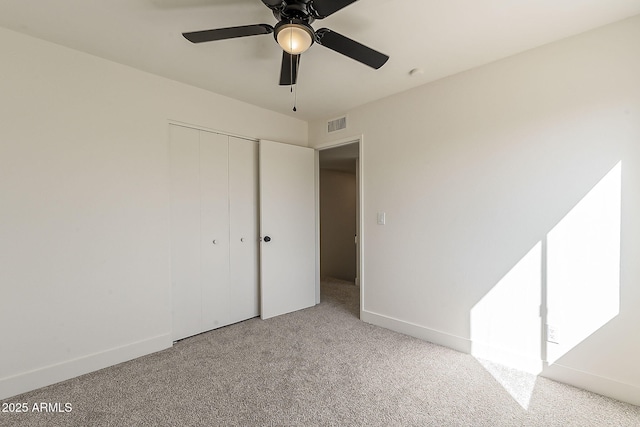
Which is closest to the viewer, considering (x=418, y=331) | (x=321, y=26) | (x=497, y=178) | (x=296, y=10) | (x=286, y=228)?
(x=296, y=10)

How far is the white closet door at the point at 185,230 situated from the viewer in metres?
2.66

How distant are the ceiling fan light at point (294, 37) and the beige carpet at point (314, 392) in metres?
2.11

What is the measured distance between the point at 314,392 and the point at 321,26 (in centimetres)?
245

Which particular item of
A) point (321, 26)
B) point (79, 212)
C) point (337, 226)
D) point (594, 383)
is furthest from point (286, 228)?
point (594, 383)

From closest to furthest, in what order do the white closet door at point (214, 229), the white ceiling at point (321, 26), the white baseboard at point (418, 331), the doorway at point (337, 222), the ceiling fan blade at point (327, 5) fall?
1. the ceiling fan blade at point (327, 5)
2. the white ceiling at point (321, 26)
3. the white baseboard at point (418, 331)
4. the white closet door at point (214, 229)
5. the doorway at point (337, 222)

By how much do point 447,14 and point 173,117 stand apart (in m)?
2.37

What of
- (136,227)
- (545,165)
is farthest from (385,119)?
(136,227)

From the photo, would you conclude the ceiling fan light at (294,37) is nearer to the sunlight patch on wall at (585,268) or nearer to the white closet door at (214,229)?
the white closet door at (214,229)

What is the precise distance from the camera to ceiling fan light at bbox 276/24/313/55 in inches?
57.2

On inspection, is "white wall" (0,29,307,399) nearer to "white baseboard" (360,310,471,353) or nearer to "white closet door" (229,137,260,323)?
"white closet door" (229,137,260,323)

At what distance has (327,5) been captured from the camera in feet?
4.37

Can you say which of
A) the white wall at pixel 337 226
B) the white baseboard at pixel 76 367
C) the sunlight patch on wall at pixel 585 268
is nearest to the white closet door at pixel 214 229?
the white baseboard at pixel 76 367

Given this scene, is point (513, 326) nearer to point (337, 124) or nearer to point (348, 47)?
point (348, 47)

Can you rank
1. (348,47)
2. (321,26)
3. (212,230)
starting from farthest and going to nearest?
(212,230) → (321,26) → (348,47)
